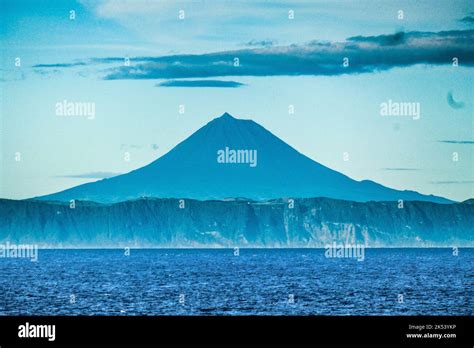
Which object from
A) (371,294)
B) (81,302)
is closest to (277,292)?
(371,294)
